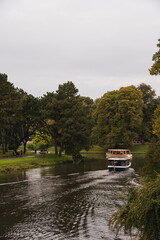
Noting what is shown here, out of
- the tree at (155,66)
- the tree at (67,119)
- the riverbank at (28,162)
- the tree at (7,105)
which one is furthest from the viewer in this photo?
A: the tree at (67,119)

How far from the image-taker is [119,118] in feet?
277

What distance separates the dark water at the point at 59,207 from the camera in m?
17.4

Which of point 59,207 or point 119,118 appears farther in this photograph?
point 119,118

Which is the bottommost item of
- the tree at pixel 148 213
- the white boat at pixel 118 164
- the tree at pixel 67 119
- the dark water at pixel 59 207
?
the dark water at pixel 59 207

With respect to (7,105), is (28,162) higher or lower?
lower

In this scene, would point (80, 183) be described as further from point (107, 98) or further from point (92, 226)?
point (107, 98)

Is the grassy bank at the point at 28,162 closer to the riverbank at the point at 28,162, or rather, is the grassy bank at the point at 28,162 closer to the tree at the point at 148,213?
the riverbank at the point at 28,162

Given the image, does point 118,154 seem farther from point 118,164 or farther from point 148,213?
point 148,213

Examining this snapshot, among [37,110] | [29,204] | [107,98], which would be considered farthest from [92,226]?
[107,98]

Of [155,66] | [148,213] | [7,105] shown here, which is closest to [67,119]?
[7,105]

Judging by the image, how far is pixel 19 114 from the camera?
63.1 metres

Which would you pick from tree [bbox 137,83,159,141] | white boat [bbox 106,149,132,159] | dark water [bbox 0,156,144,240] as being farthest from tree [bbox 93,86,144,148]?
dark water [bbox 0,156,144,240]

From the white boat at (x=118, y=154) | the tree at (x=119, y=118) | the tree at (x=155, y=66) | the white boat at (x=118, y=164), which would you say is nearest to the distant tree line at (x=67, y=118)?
the tree at (x=119, y=118)

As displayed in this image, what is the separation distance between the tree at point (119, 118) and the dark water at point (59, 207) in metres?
43.6
